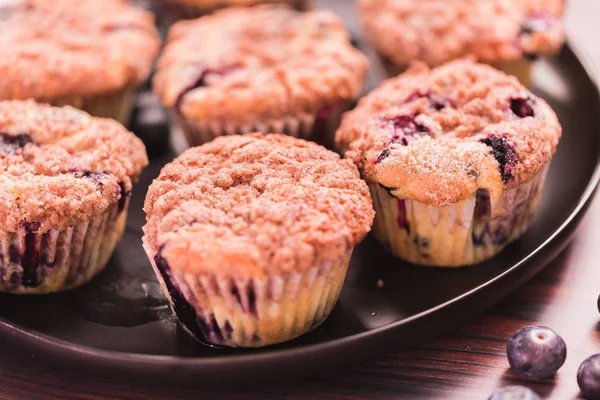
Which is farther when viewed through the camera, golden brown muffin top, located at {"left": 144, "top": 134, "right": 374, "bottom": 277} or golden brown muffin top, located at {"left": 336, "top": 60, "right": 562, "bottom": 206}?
golden brown muffin top, located at {"left": 336, "top": 60, "right": 562, "bottom": 206}

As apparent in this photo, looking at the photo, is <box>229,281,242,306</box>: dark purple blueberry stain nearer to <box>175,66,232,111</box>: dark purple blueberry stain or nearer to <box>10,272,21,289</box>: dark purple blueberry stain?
<box>10,272,21,289</box>: dark purple blueberry stain

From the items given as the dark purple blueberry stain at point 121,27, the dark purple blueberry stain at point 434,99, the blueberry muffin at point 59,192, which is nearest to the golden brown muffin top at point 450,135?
the dark purple blueberry stain at point 434,99

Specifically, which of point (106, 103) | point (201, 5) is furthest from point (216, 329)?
point (201, 5)

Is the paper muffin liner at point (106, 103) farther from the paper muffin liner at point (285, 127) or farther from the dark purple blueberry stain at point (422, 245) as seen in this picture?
the dark purple blueberry stain at point (422, 245)

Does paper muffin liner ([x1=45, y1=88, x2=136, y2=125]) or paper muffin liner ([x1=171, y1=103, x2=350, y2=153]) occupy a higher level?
paper muffin liner ([x1=171, y1=103, x2=350, y2=153])

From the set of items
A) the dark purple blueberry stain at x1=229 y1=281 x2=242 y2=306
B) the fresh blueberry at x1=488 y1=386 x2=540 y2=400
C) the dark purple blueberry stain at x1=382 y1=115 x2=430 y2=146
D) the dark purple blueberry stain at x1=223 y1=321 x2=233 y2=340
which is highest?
the dark purple blueberry stain at x1=382 y1=115 x2=430 y2=146

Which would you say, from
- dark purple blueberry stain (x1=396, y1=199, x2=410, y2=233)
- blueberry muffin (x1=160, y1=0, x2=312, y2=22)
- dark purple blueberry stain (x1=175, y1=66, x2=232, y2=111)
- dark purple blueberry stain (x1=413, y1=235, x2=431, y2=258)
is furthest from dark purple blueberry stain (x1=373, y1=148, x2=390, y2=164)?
blueberry muffin (x1=160, y1=0, x2=312, y2=22)
